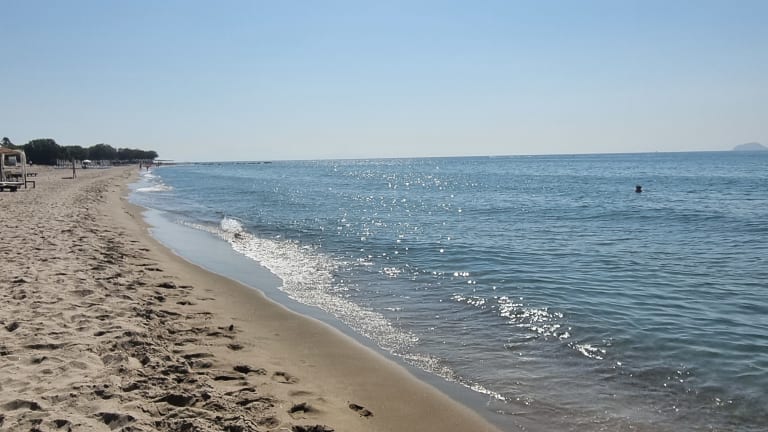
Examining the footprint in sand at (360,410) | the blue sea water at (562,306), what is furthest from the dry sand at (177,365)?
the blue sea water at (562,306)

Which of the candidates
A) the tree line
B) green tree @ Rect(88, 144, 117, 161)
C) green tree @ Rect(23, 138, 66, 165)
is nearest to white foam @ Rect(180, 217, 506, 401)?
the tree line

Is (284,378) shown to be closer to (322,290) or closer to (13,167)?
(322,290)

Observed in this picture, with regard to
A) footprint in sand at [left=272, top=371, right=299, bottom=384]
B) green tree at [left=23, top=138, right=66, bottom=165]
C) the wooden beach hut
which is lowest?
A: footprint in sand at [left=272, top=371, right=299, bottom=384]

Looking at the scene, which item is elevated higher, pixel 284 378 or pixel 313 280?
pixel 284 378

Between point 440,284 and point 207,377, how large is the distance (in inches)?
282

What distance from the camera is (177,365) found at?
592 centimetres

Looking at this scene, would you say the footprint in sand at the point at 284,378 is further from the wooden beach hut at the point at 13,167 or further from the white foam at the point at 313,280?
the wooden beach hut at the point at 13,167

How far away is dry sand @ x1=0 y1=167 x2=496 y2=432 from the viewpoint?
186 inches

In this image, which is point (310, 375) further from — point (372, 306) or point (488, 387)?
point (372, 306)

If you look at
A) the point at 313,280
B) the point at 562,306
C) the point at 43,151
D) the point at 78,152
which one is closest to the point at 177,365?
the point at 313,280

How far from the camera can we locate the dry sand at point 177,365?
4.71 metres

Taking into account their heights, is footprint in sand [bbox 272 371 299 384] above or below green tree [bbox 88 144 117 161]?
below

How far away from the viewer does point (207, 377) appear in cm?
563

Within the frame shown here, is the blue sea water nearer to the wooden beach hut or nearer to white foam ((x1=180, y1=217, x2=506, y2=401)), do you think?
white foam ((x1=180, y1=217, x2=506, y2=401))
